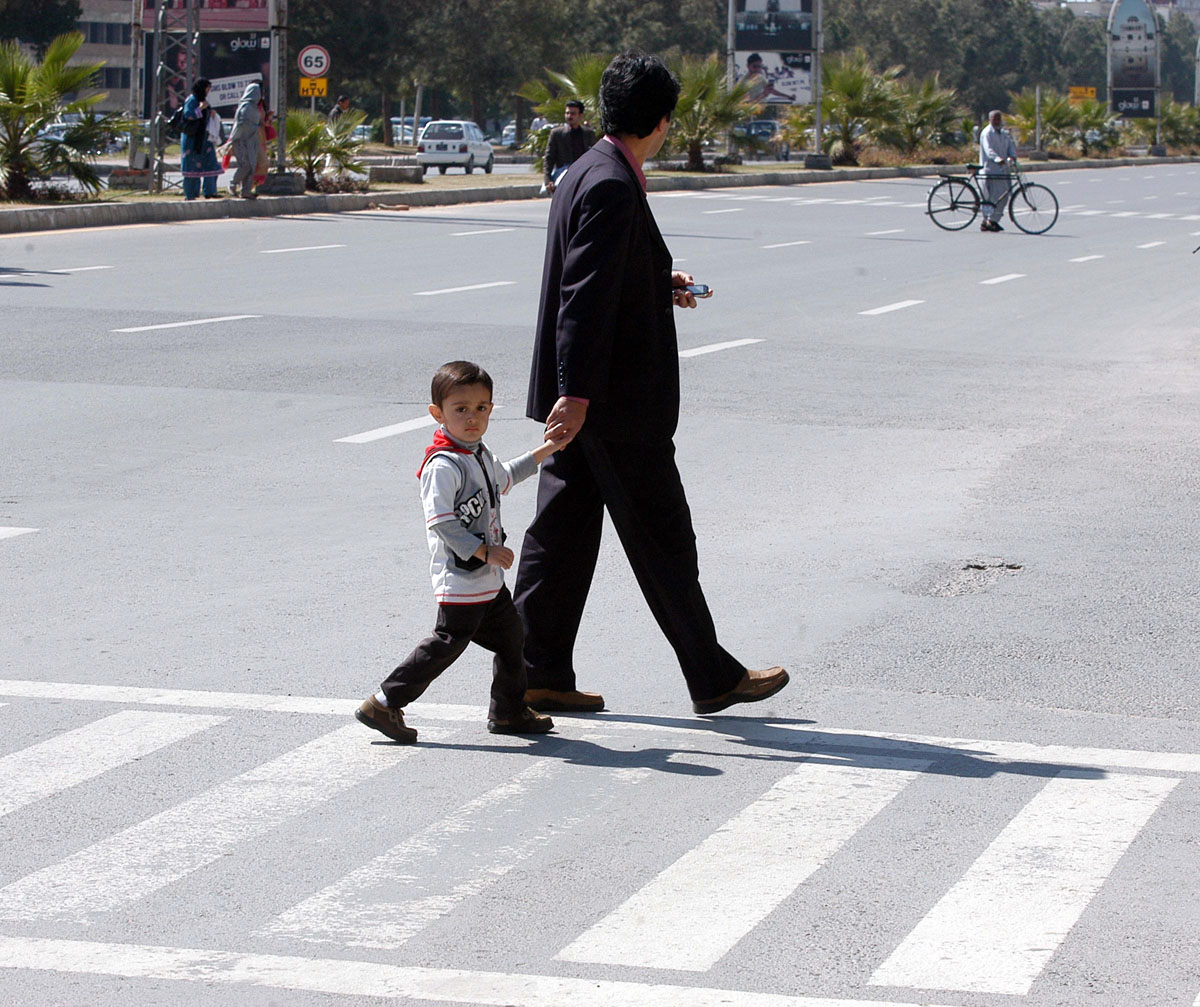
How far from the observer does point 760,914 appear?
13.0 ft

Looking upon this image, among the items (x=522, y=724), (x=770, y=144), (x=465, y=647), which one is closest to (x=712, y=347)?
(x=522, y=724)

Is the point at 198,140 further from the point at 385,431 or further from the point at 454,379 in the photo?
the point at 454,379

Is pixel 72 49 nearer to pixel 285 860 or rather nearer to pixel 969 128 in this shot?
pixel 285 860

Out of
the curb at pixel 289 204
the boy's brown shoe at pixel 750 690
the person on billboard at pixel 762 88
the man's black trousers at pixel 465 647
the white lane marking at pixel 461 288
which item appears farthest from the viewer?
the person on billboard at pixel 762 88

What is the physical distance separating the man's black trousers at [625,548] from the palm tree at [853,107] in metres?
50.3

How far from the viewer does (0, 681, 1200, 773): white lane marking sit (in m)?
5.08

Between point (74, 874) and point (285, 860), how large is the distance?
1.47ft

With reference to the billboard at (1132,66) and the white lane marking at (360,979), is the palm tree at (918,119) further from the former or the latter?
the white lane marking at (360,979)

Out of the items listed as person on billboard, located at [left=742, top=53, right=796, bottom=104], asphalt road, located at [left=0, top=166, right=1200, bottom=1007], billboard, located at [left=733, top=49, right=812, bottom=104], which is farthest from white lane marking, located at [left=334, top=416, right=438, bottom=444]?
billboard, located at [left=733, top=49, right=812, bottom=104]

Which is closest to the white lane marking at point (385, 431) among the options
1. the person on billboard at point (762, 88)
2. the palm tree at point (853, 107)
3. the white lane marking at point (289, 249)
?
the white lane marking at point (289, 249)

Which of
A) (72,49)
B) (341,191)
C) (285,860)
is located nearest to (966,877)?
(285,860)

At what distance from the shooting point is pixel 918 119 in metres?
58.5

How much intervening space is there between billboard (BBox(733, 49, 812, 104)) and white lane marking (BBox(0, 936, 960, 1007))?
53851mm

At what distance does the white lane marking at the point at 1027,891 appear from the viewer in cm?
366
